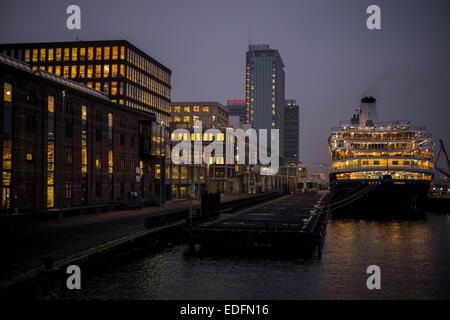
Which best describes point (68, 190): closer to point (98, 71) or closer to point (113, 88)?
point (113, 88)

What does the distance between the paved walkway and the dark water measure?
281cm

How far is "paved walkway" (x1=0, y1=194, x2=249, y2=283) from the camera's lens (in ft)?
76.7

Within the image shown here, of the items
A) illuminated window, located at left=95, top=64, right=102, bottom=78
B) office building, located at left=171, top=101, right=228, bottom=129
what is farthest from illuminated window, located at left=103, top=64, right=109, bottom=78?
office building, located at left=171, top=101, right=228, bottom=129

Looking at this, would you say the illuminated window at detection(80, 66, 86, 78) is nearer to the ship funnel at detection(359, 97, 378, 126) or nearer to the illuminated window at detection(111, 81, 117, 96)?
the illuminated window at detection(111, 81, 117, 96)

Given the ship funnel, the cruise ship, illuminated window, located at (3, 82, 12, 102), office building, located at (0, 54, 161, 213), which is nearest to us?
illuminated window, located at (3, 82, 12, 102)

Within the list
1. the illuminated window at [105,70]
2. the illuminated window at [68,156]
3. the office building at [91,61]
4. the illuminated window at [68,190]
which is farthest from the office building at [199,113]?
the illuminated window at [68,190]

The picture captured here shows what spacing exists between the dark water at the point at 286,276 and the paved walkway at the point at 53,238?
2811 millimetres

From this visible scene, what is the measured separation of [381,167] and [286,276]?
48902mm

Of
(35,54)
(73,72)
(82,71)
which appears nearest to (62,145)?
(82,71)

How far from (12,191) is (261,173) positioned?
123 meters

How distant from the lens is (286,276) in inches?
1062

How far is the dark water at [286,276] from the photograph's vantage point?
915 inches
